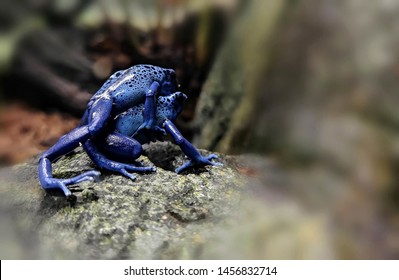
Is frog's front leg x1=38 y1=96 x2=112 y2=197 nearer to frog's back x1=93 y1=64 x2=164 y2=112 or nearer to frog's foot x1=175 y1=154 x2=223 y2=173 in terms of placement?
frog's back x1=93 y1=64 x2=164 y2=112

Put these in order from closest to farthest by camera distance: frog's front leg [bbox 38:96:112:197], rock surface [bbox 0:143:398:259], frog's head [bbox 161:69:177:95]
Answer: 1. rock surface [bbox 0:143:398:259]
2. frog's front leg [bbox 38:96:112:197]
3. frog's head [bbox 161:69:177:95]

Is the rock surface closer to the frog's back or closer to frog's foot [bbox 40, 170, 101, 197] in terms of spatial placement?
frog's foot [bbox 40, 170, 101, 197]

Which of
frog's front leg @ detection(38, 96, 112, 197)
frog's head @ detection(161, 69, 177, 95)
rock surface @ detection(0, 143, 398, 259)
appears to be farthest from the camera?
frog's head @ detection(161, 69, 177, 95)

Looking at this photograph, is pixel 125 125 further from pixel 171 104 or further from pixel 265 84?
pixel 265 84

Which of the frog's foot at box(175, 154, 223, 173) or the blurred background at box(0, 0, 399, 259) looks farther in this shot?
the frog's foot at box(175, 154, 223, 173)

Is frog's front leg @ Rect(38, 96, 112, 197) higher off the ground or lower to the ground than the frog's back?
lower

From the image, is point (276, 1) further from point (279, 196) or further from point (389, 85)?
point (279, 196)

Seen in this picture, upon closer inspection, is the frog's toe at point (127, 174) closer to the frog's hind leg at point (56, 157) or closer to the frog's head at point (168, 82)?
the frog's hind leg at point (56, 157)

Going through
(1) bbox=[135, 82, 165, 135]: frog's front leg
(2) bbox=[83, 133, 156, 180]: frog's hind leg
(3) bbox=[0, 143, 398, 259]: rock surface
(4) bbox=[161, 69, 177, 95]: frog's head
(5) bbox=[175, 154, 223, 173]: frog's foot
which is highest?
(4) bbox=[161, 69, 177, 95]: frog's head

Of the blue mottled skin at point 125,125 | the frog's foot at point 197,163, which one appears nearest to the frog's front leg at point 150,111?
the blue mottled skin at point 125,125

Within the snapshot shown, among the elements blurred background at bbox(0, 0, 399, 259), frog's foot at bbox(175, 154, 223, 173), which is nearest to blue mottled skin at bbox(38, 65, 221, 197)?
frog's foot at bbox(175, 154, 223, 173)
